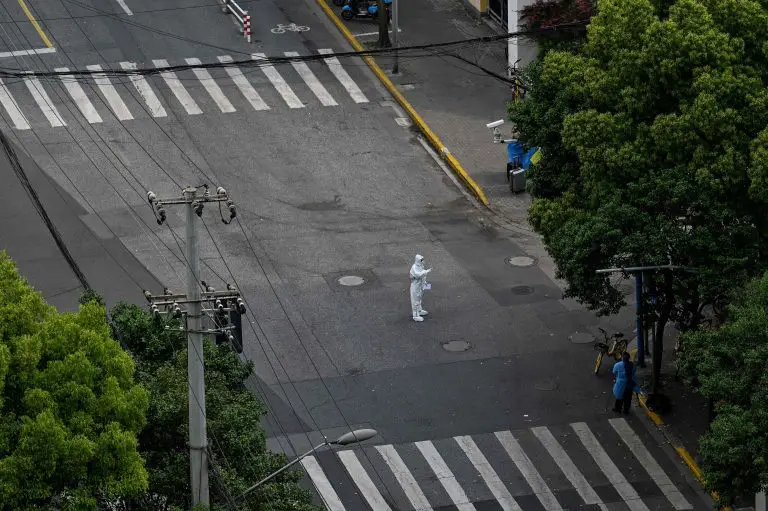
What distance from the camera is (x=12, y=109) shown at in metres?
51.0

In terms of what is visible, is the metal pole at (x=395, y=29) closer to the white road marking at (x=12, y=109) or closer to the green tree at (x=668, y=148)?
the white road marking at (x=12, y=109)

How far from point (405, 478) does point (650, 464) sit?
4942 millimetres

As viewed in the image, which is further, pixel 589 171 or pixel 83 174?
pixel 83 174

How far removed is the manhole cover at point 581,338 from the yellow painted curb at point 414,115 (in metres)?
7.73

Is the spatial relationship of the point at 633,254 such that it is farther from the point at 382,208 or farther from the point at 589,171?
the point at 382,208

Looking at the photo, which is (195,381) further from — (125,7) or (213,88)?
(125,7)

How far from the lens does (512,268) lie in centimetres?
4322

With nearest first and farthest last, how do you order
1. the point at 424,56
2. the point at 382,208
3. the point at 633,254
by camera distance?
the point at 633,254 → the point at 382,208 → the point at 424,56

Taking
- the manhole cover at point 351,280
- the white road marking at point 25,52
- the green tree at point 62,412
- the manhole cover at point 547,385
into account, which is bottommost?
the manhole cover at point 547,385

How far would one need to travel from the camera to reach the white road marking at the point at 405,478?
110 feet

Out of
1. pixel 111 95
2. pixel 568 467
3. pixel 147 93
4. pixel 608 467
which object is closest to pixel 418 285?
pixel 568 467

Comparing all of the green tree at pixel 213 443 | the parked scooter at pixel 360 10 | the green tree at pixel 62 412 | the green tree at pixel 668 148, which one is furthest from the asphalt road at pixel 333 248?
the green tree at pixel 62 412

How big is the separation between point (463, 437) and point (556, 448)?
191 centimetres

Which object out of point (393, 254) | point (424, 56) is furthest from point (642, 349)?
point (424, 56)
